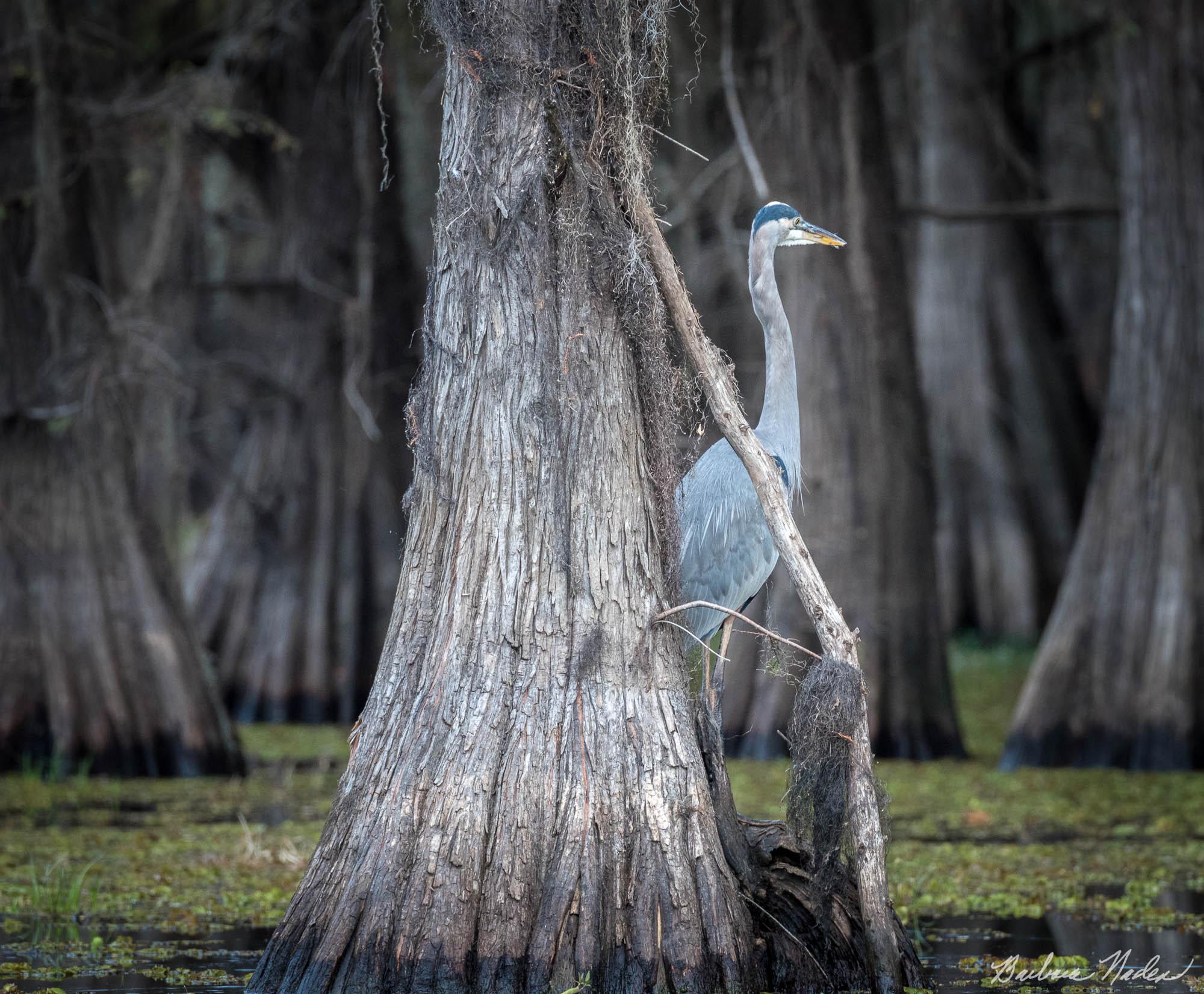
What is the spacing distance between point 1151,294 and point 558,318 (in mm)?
6579

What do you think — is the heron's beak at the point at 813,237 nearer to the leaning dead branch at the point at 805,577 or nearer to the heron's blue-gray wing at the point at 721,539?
the heron's blue-gray wing at the point at 721,539

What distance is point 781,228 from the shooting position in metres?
5.80

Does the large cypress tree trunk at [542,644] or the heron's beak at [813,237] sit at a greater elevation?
the heron's beak at [813,237]

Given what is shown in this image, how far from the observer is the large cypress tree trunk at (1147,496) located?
32.0 ft

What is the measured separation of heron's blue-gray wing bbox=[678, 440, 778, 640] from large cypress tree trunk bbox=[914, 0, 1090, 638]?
11.5 meters

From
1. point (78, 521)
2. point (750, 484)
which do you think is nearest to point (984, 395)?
point (78, 521)

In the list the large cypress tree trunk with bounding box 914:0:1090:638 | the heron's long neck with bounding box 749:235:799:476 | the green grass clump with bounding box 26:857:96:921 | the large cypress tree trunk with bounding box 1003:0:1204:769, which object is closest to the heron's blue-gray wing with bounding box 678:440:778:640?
the heron's long neck with bounding box 749:235:799:476

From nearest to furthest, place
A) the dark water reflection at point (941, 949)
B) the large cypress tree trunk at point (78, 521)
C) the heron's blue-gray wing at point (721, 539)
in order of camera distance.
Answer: the dark water reflection at point (941, 949)
the heron's blue-gray wing at point (721, 539)
the large cypress tree trunk at point (78, 521)

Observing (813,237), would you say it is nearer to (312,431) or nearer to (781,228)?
(781,228)

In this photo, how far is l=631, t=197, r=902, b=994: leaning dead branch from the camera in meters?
4.50

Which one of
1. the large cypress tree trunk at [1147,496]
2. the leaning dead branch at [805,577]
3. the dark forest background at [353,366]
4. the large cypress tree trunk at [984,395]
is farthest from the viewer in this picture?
the large cypress tree trunk at [984,395]

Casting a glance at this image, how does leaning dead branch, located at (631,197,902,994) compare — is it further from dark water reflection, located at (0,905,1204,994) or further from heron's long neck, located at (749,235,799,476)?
heron's long neck, located at (749,235,799,476)

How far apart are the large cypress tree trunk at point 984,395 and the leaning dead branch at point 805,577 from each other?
12993 mm

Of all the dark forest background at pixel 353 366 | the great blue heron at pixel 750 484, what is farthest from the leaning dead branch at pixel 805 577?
the dark forest background at pixel 353 366
